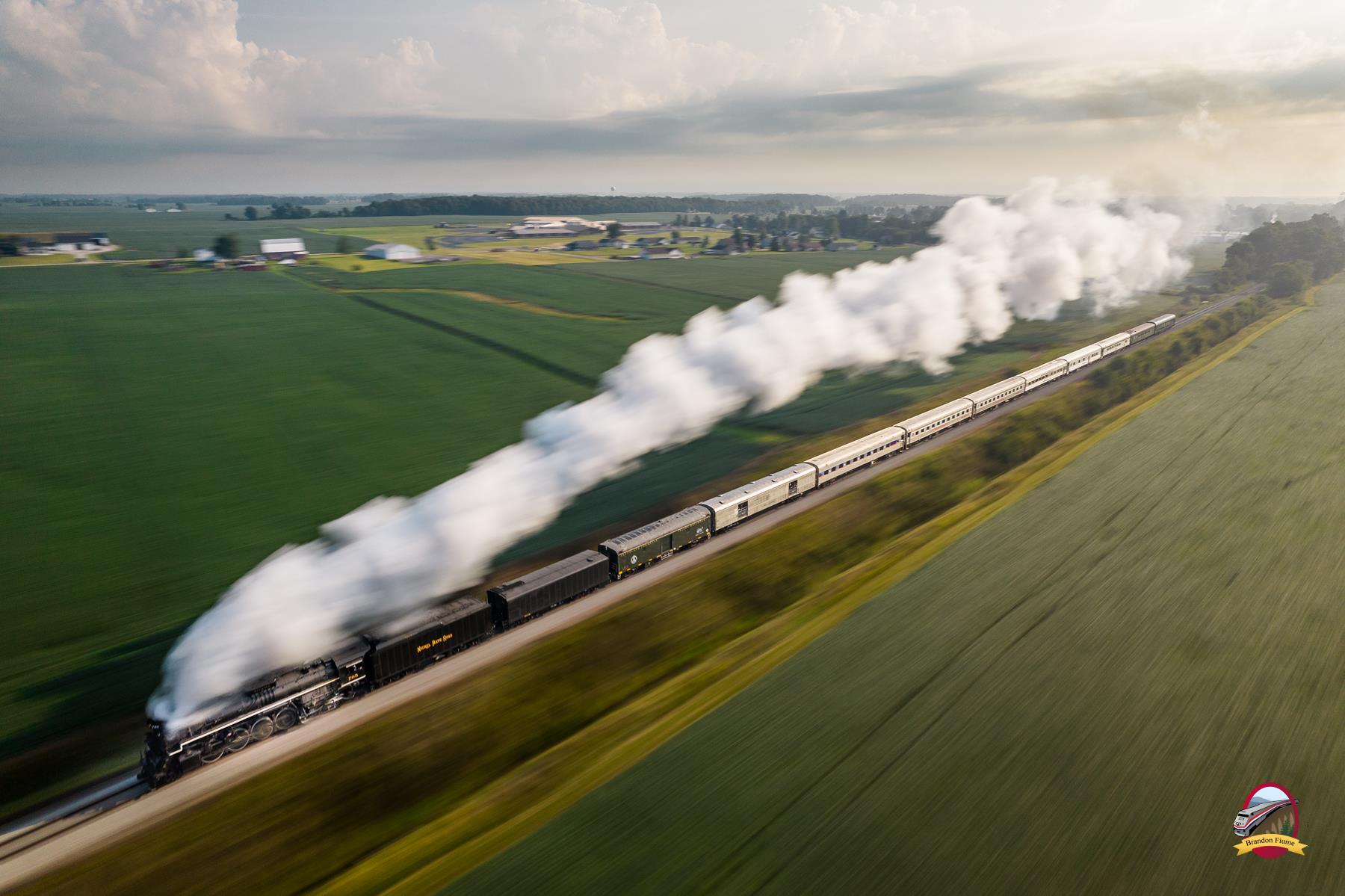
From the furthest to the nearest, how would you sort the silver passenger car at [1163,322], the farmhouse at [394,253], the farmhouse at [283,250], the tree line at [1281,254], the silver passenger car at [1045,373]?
the farmhouse at [394,253] < the farmhouse at [283,250] < the tree line at [1281,254] < the silver passenger car at [1163,322] < the silver passenger car at [1045,373]

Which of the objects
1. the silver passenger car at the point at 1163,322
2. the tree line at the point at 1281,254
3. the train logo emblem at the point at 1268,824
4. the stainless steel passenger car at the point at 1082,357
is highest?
the tree line at the point at 1281,254

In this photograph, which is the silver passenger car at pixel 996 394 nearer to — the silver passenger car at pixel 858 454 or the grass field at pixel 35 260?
the silver passenger car at pixel 858 454

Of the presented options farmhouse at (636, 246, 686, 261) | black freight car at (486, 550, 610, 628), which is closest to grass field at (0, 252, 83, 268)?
farmhouse at (636, 246, 686, 261)

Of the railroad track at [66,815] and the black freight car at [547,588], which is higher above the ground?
the black freight car at [547,588]

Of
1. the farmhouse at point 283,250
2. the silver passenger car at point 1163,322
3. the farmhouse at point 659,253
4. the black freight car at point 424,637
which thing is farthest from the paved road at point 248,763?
the farmhouse at point 283,250

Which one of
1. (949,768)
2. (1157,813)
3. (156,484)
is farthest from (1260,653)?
(156,484)
